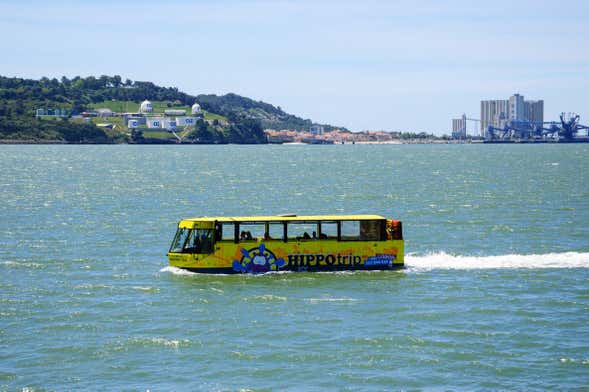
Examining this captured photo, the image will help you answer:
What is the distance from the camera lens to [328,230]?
39781mm

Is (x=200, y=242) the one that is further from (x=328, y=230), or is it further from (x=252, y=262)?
(x=328, y=230)

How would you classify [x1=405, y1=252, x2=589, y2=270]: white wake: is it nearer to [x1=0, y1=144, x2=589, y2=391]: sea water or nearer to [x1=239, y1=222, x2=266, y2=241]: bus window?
[x1=0, y1=144, x2=589, y2=391]: sea water

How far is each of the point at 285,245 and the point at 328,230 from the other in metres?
1.91

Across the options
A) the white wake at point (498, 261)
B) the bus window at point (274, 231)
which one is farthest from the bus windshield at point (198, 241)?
the white wake at point (498, 261)

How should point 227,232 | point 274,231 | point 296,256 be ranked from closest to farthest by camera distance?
point 296,256
point 227,232
point 274,231

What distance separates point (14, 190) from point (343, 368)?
68.4m

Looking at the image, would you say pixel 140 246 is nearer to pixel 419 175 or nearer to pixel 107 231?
pixel 107 231

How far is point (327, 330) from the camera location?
2977 centimetres

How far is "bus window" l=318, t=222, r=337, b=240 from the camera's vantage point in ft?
130

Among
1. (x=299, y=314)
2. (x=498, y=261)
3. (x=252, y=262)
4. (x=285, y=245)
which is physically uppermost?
(x=285, y=245)

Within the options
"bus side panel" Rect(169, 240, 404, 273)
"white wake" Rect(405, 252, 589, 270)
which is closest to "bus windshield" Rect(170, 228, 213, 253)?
"bus side panel" Rect(169, 240, 404, 273)

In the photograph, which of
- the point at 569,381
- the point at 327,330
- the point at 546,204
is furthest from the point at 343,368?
the point at 546,204

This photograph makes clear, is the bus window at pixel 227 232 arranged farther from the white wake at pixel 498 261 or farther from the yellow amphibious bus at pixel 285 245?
the white wake at pixel 498 261

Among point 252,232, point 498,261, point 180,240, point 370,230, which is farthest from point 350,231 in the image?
point 498,261
